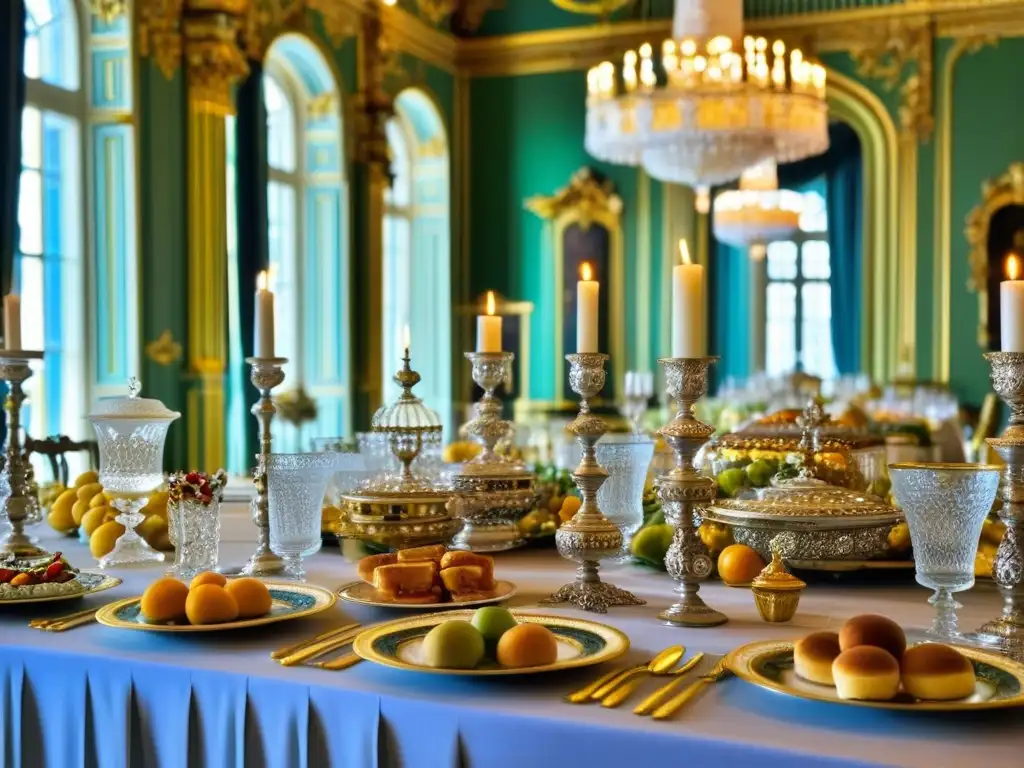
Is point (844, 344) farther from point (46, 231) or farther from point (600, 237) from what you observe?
point (46, 231)

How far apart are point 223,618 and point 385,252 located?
742 centimetres

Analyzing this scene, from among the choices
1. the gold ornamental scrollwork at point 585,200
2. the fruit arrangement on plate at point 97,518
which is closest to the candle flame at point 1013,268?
the fruit arrangement on plate at point 97,518

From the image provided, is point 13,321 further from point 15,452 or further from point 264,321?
point 264,321

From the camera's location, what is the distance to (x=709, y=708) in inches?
48.8

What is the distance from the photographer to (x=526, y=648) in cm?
134

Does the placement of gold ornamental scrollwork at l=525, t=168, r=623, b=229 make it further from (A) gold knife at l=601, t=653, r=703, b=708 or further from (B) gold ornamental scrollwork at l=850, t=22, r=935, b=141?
(A) gold knife at l=601, t=653, r=703, b=708

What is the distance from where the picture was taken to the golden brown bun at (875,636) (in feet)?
4.05

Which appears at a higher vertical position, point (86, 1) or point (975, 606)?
point (86, 1)

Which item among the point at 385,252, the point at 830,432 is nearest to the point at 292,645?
the point at 830,432

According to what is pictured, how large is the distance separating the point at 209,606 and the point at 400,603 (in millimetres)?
269

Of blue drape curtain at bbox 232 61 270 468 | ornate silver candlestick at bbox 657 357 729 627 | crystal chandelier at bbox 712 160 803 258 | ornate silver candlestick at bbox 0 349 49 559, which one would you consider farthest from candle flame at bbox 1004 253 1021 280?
crystal chandelier at bbox 712 160 803 258

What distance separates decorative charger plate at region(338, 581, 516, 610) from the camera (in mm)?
1689

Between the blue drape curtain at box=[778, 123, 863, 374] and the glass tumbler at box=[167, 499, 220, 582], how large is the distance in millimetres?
7298

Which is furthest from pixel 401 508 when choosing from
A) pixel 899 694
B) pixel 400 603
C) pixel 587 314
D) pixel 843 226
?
pixel 843 226
